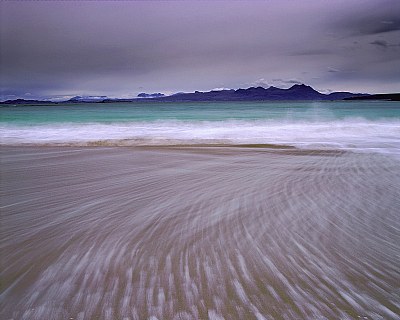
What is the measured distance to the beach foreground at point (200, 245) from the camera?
A: 5.51ft

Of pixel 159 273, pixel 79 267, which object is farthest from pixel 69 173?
pixel 159 273

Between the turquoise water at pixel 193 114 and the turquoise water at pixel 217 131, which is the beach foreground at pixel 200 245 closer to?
the turquoise water at pixel 217 131

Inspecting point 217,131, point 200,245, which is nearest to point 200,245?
point 200,245

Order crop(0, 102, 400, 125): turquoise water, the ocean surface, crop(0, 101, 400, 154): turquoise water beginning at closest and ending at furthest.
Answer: the ocean surface
crop(0, 101, 400, 154): turquoise water
crop(0, 102, 400, 125): turquoise water

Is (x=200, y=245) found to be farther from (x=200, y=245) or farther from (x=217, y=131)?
(x=217, y=131)

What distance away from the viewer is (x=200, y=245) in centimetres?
235

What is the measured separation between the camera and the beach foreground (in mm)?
1680

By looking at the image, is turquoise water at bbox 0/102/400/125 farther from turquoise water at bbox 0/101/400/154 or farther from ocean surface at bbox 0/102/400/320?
ocean surface at bbox 0/102/400/320

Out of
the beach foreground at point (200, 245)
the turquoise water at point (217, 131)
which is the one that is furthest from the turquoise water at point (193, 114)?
the beach foreground at point (200, 245)

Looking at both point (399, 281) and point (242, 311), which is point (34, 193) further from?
point (399, 281)

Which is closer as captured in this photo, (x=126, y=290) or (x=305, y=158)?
(x=126, y=290)

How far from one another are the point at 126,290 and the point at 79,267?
460mm

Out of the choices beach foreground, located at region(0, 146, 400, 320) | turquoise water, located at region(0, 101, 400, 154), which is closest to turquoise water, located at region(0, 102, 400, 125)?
turquoise water, located at region(0, 101, 400, 154)

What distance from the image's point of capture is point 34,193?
3.68m
